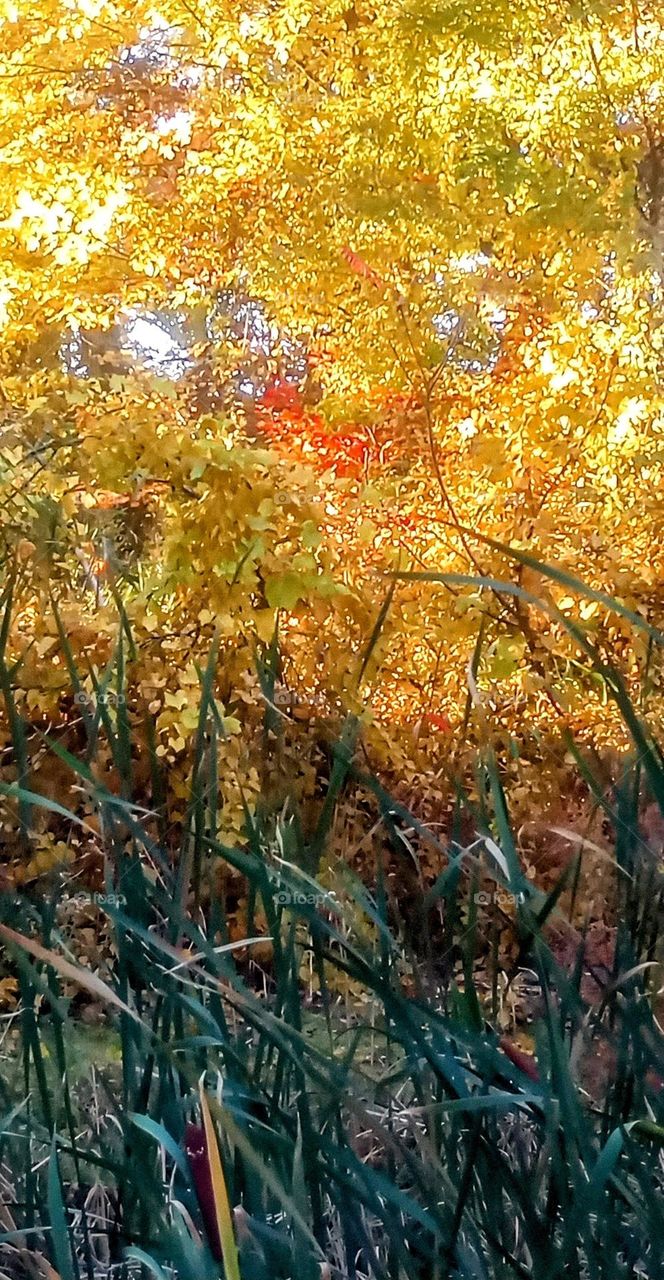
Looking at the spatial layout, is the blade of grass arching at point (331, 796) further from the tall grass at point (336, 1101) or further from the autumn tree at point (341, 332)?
the autumn tree at point (341, 332)

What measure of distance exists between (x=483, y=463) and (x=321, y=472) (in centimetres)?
36

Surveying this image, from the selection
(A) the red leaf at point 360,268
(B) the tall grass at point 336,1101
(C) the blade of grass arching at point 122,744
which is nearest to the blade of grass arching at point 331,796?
(B) the tall grass at point 336,1101

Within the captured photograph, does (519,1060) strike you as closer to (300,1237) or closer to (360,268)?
(300,1237)

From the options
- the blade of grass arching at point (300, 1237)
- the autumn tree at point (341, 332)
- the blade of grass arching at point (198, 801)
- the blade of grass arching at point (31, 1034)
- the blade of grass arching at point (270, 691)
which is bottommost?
the blade of grass arching at point (300, 1237)

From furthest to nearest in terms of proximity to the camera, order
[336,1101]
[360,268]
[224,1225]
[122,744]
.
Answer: [360,268] → [122,744] → [336,1101] → [224,1225]

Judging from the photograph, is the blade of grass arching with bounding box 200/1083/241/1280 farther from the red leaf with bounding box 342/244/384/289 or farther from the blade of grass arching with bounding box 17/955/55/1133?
the red leaf with bounding box 342/244/384/289

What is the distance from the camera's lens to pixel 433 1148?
2.07 ft

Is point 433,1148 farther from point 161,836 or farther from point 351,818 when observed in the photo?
point 351,818

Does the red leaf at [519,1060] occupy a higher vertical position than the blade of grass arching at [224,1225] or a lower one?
higher

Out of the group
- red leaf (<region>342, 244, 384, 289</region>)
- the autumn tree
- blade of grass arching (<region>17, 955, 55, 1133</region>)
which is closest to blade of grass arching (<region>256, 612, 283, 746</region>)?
blade of grass arching (<region>17, 955, 55, 1133</region>)

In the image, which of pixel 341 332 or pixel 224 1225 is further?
pixel 341 332

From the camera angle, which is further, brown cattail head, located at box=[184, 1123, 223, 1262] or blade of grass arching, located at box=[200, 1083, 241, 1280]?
brown cattail head, located at box=[184, 1123, 223, 1262]

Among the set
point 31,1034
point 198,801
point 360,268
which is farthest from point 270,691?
point 360,268

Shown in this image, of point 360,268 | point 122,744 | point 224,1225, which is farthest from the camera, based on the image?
point 360,268
